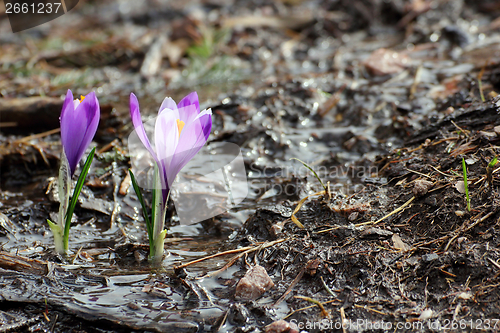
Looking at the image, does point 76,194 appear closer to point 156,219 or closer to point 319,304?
point 156,219

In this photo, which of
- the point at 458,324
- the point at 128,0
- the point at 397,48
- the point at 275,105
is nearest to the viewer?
the point at 458,324

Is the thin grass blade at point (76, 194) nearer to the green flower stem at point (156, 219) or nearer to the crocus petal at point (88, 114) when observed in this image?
the crocus petal at point (88, 114)

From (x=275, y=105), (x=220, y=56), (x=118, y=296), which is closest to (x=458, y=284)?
(x=118, y=296)

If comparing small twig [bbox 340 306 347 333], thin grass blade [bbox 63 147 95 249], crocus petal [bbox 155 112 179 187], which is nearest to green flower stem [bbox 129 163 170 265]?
crocus petal [bbox 155 112 179 187]

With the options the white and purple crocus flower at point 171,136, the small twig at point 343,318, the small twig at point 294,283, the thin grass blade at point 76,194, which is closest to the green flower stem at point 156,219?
the white and purple crocus flower at point 171,136

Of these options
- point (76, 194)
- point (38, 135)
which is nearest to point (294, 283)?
point (76, 194)

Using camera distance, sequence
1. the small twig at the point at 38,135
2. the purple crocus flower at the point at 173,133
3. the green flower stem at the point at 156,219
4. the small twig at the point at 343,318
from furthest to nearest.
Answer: the small twig at the point at 38,135
the green flower stem at the point at 156,219
the purple crocus flower at the point at 173,133
the small twig at the point at 343,318

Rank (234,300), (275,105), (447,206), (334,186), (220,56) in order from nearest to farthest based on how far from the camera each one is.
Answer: (234,300) → (447,206) → (334,186) → (275,105) → (220,56)

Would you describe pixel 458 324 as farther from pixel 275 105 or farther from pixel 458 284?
pixel 275 105

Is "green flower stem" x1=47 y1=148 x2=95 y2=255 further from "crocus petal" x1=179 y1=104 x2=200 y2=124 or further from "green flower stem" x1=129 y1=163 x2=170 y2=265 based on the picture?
"crocus petal" x1=179 y1=104 x2=200 y2=124
